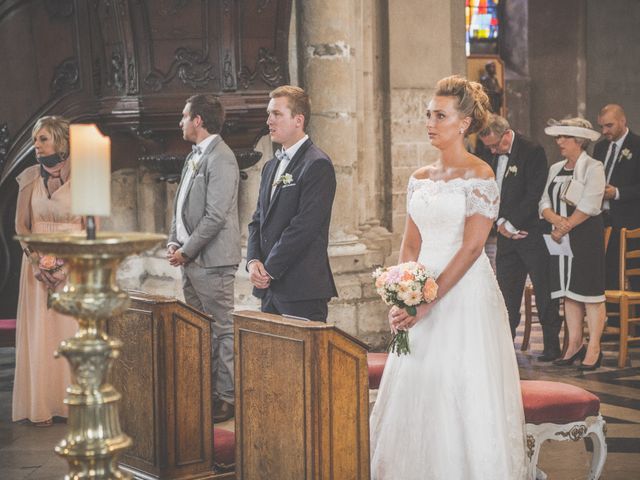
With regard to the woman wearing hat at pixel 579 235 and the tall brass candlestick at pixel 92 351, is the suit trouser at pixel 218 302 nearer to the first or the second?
the woman wearing hat at pixel 579 235

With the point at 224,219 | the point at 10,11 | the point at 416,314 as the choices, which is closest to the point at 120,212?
the point at 10,11

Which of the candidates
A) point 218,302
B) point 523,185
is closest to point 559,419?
point 218,302

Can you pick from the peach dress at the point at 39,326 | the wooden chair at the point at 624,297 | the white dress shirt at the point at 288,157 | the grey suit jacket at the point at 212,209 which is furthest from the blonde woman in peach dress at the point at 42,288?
the wooden chair at the point at 624,297

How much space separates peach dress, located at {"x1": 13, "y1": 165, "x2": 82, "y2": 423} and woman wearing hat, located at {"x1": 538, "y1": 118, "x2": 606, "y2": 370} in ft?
10.9

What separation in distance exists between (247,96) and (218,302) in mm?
1544

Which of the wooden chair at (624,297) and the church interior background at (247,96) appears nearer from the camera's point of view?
the church interior background at (247,96)

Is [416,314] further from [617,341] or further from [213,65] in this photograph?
[617,341]

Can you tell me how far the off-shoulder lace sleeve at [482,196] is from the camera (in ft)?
14.4

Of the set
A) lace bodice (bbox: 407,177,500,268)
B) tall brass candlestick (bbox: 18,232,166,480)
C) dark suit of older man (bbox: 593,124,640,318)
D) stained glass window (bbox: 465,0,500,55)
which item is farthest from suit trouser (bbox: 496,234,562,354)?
stained glass window (bbox: 465,0,500,55)

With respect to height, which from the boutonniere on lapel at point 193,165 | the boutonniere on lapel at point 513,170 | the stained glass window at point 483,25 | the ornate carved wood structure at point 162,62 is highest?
the stained glass window at point 483,25

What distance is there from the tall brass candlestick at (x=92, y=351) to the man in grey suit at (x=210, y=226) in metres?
3.66

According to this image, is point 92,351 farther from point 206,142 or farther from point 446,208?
point 206,142

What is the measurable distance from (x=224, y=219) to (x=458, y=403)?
1.98 metres

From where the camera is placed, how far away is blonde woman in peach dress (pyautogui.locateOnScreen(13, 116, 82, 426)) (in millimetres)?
6141
